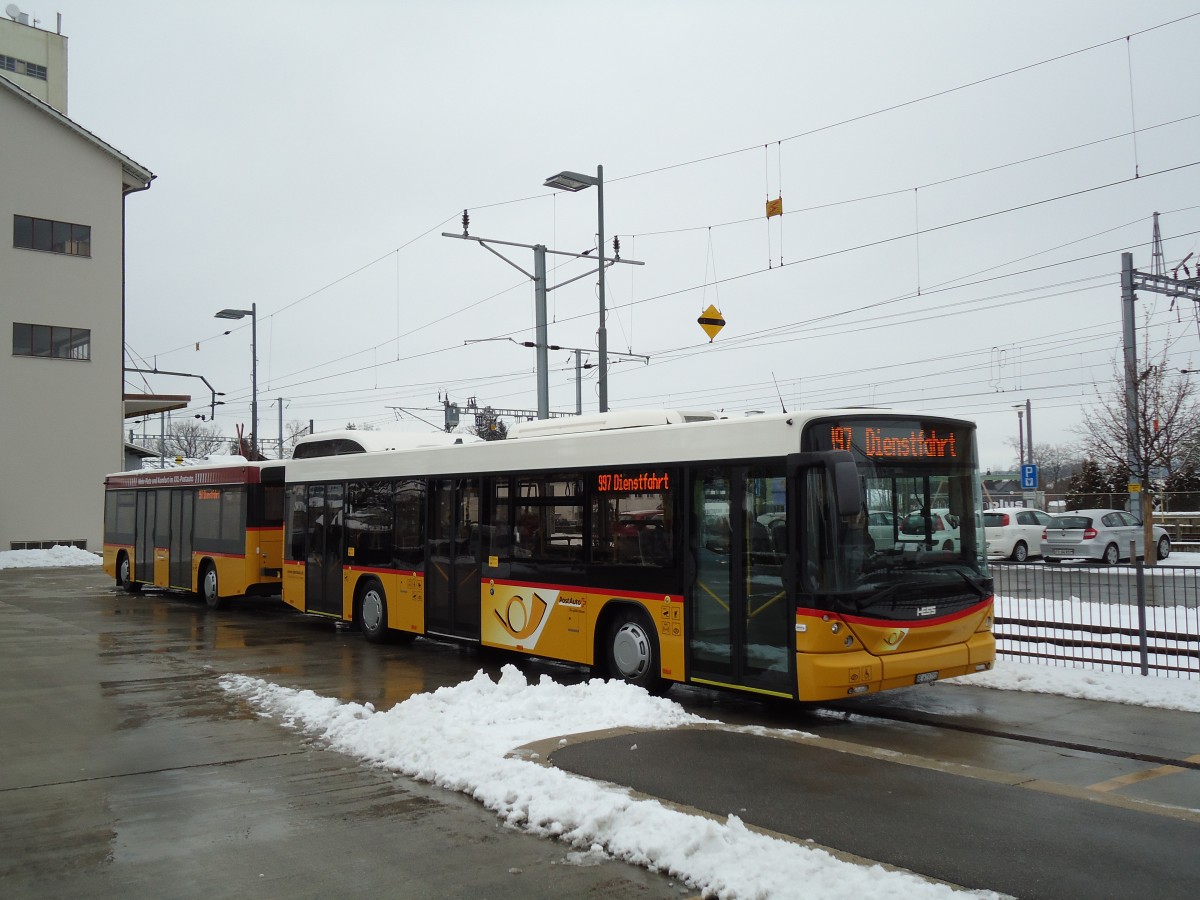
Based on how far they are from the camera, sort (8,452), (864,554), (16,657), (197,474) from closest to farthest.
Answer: (864,554) < (16,657) < (197,474) < (8,452)

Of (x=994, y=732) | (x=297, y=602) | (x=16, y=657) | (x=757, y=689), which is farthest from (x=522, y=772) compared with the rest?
(x=297, y=602)

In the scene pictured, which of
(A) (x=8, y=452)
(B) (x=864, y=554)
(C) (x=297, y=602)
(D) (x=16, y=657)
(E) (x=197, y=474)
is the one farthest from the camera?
(A) (x=8, y=452)

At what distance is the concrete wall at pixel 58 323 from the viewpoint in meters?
35.7

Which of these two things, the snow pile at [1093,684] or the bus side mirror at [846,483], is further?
the snow pile at [1093,684]

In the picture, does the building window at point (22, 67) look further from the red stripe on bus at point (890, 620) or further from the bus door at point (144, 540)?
the red stripe on bus at point (890, 620)

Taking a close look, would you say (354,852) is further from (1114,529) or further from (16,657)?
(1114,529)

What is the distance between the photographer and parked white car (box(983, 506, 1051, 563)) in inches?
1187

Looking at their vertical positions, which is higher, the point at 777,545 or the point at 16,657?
the point at 777,545

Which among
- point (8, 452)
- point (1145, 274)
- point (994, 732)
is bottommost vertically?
point (994, 732)

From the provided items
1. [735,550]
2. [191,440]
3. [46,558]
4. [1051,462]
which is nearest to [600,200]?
[735,550]

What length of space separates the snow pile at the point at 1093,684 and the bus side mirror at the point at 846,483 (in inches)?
154

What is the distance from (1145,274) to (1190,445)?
6793 mm

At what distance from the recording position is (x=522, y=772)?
22.5 ft

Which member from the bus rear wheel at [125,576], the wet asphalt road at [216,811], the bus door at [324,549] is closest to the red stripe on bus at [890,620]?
the wet asphalt road at [216,811]
